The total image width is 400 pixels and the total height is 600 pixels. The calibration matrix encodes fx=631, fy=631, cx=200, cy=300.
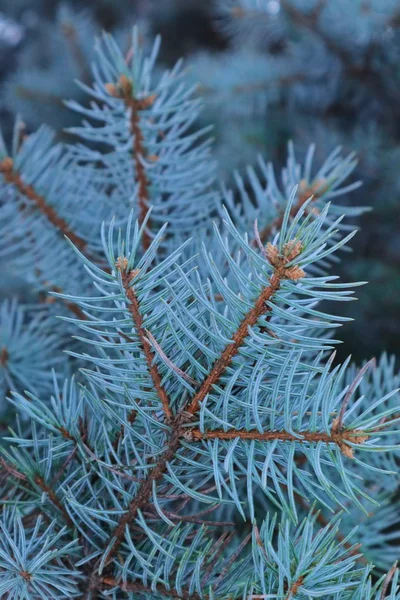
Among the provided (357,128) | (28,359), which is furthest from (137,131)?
(357,128)

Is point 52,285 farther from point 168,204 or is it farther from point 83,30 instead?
point 83,30

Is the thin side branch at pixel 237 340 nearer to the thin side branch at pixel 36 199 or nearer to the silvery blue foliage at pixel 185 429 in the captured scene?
the silvery blue foliage at pixel 185 429

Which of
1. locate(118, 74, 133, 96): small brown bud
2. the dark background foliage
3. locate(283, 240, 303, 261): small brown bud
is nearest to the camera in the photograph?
locate(283, 240, 303, 261): small brown bud

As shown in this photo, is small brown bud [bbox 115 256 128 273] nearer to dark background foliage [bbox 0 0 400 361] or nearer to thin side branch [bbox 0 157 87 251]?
thin side branch [bbox 0 157 87 251]

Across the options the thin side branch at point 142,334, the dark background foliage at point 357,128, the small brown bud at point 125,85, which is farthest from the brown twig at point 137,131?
the dark background foliage at point 357,128

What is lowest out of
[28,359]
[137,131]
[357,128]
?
[28,359]

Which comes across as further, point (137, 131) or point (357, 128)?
point (357, 128)

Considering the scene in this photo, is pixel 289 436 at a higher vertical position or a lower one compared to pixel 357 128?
lower

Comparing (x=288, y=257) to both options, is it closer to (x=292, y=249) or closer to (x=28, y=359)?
(x=292, y=249)

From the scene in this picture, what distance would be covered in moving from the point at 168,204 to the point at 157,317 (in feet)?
0.57

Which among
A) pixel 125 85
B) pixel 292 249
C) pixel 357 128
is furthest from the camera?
pixel 357 128

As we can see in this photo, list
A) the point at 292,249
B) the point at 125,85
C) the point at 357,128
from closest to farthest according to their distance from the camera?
1. the point at 292,249
2. the point at 125,85
3. the point at 357,128

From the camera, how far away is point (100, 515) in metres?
0.26

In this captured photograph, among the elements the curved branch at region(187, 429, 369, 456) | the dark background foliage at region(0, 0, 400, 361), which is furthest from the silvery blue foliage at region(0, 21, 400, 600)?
the dark background foliage at region(0, 0, 400, 361)
